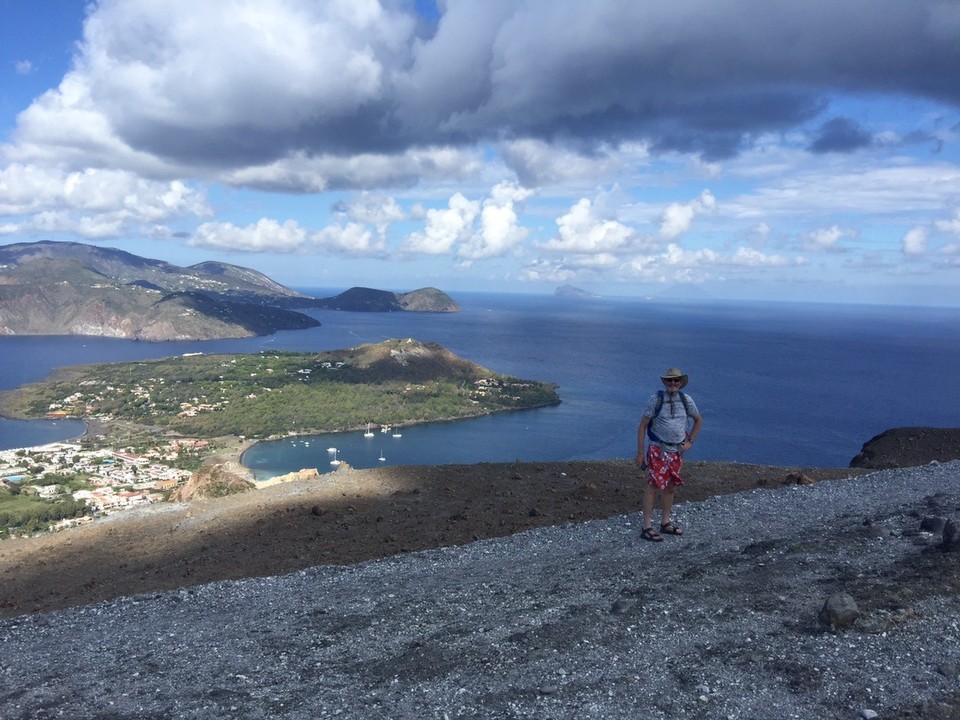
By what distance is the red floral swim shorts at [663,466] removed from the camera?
8680 millimetres

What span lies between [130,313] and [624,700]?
19765 centimetres

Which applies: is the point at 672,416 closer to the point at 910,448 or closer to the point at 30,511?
the point at 910,448

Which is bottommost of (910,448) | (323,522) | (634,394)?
(634,394)

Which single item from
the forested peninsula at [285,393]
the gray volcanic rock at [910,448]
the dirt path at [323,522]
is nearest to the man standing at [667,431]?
the dirt path at [323,522]

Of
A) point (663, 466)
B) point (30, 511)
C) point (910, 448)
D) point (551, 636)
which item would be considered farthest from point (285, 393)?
point (551, 636)

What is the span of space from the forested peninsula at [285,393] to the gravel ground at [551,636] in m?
62.9

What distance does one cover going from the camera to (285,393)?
81.4 metres

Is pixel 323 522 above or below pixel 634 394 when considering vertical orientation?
above

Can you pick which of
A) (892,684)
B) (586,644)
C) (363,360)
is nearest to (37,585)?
(586,644)

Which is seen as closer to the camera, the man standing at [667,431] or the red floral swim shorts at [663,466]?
the man standing at [667,431]

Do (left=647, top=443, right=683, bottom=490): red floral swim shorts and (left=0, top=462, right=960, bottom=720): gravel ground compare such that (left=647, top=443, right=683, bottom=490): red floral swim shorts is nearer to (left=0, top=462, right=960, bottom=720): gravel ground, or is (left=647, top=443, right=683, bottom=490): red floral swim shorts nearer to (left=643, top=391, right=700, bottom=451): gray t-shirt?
(left=643, top=391, right=700, bottom=451): gray t-shirt

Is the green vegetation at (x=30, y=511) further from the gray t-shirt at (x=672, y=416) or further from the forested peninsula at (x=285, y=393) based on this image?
the forested peninsula at (x=285, y=393)

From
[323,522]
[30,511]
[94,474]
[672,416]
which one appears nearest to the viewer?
[672,416]

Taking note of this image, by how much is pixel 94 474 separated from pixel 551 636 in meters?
49.4
